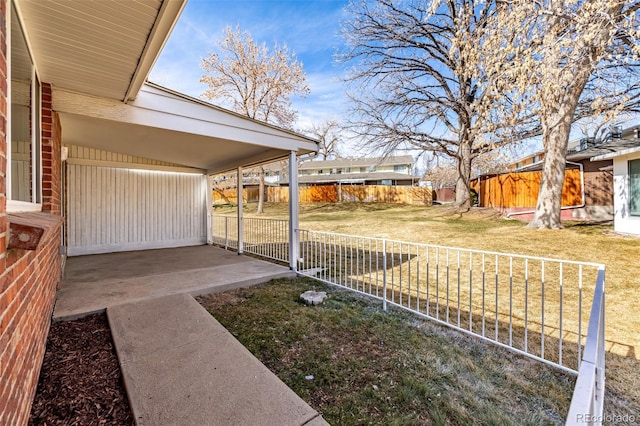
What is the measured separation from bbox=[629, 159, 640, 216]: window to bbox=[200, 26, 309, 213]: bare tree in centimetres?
1428

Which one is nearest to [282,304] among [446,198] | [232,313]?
[232,313]

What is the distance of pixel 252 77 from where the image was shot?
16250mm

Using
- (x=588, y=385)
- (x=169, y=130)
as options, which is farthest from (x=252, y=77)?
(x=588, y=385)

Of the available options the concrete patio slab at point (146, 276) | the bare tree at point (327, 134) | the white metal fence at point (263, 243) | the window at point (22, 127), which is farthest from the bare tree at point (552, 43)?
the bare tree at point (327, 134)

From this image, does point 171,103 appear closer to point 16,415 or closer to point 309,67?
point 16,415

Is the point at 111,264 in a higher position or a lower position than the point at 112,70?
lower

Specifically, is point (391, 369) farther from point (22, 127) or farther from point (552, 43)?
point (552, 43)

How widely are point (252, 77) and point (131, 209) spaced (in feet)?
37.6

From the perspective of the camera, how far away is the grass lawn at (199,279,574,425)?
2.09 meters

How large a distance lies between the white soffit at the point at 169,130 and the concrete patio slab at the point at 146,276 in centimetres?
217

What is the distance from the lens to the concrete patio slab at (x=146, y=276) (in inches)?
144

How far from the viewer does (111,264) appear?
5.80m

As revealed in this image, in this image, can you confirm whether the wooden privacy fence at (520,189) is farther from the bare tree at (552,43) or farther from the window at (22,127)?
the window at (22,127)

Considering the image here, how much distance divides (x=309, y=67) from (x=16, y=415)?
18.3 metres
